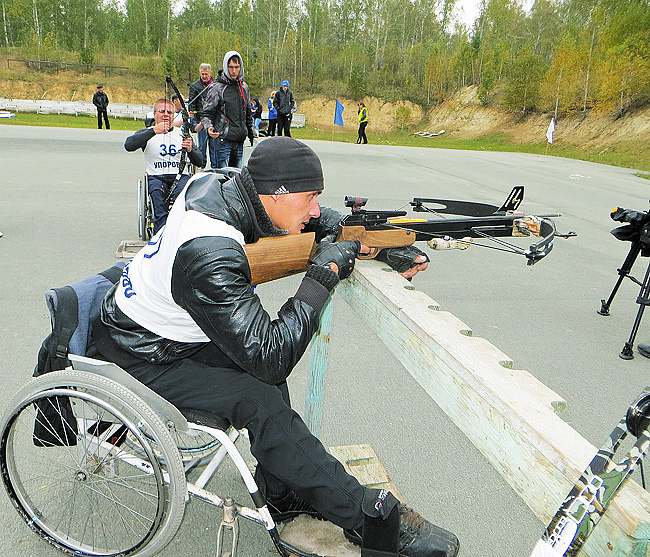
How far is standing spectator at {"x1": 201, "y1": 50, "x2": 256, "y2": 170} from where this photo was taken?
7285 millimetres

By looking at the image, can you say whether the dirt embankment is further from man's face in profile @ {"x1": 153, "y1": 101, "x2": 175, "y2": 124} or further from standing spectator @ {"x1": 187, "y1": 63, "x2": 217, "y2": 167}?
man's face in profile @ {"x1": 153, "y1": 101, "x2": 175, "y2": 124}

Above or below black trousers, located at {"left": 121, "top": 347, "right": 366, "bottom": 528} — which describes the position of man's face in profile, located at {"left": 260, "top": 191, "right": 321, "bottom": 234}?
above

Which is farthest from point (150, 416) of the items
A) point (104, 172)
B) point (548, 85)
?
point (548, 85)

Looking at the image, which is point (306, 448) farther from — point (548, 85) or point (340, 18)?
point (340, 18)

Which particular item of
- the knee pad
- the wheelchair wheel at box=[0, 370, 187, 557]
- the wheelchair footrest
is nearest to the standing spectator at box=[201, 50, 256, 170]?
the wheelchair footrest

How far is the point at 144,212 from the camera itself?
19.7ft

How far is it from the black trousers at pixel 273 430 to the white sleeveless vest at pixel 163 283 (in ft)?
0.54

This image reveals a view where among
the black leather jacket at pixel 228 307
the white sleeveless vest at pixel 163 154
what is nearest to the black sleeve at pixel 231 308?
the black leather jacket at pixel 228 307

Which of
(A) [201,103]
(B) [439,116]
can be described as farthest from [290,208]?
(B) [439,116]

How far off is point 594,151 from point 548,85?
9896 mm

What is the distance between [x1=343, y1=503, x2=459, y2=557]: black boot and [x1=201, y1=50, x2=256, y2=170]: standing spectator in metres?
6.38

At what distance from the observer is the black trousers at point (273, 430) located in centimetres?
181

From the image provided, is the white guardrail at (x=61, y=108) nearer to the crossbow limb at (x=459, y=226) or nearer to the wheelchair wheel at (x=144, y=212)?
the wheelchair wheel at (x=144, y=212)

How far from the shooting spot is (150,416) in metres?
1.69
